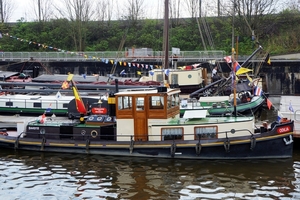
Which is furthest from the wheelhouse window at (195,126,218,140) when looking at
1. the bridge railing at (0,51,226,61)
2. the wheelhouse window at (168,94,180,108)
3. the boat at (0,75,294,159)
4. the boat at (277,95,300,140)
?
the bridge railing at (0,51,226,61)

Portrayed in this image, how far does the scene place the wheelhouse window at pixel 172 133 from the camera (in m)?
20.3

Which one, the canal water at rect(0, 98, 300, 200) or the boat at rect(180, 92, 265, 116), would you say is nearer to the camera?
the canal water at rect(0, 98, 300, 200)

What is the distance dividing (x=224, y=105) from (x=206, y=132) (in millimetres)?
7341

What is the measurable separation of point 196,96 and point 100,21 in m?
37.7

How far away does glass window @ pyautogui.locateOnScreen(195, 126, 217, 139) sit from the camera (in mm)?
20125

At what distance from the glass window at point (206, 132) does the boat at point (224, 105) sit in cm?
608

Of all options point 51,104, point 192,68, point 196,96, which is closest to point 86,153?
point 51,104

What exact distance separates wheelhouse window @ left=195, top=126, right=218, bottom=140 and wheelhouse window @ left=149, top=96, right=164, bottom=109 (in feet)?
6.45

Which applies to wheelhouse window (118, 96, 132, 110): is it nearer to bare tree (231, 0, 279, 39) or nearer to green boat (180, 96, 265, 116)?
green boat (180, 96, 265, 116)

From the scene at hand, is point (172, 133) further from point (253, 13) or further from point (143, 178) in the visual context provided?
point (253, 13)

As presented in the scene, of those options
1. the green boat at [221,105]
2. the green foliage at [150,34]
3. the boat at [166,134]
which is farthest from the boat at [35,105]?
the green foliage at [150,34]

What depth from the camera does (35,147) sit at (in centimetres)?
2241

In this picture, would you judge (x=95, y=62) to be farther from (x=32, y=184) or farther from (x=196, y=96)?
(x=32, y=184)

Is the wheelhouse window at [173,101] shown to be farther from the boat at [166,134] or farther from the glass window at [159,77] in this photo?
the glass window at [159,77]
